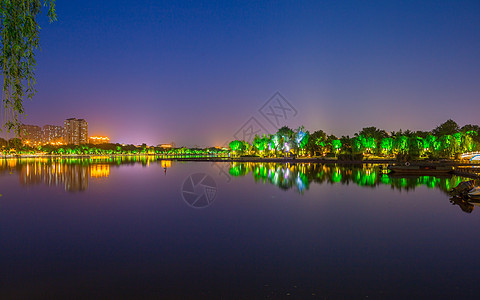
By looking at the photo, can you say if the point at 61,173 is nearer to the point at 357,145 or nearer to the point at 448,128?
the point at 357,145

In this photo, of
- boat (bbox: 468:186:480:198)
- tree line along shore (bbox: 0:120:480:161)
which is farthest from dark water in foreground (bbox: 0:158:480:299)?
tree line along shore (bbox: 0:120:480:161)

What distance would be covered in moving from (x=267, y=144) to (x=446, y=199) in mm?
92439

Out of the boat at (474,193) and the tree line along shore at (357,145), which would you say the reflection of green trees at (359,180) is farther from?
the tree line along shore at (357,145)

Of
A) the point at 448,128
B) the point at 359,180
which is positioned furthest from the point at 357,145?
the point at 359,180

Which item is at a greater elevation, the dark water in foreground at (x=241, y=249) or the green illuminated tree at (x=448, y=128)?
the green illuminated tree at (x=448, y=128)

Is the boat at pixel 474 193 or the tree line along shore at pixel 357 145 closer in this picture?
the boat at pixel 474 193

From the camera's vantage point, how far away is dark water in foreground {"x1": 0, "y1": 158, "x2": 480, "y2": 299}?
341 inches

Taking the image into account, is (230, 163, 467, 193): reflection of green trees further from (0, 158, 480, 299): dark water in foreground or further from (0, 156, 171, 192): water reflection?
(0, 156, 171, 192): water reflection

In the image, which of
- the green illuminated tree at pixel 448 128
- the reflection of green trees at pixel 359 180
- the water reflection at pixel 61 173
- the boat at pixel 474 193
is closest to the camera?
the boat at pixel 474 193

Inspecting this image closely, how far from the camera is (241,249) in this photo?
12.2 m

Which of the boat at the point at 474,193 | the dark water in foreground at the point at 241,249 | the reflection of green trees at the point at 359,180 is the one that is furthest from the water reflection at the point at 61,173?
the boat at the point at 474,193

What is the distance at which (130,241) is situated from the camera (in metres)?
13.5

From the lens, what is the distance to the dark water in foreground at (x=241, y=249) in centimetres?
866

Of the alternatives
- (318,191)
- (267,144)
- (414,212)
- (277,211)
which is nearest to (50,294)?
(277,211)
